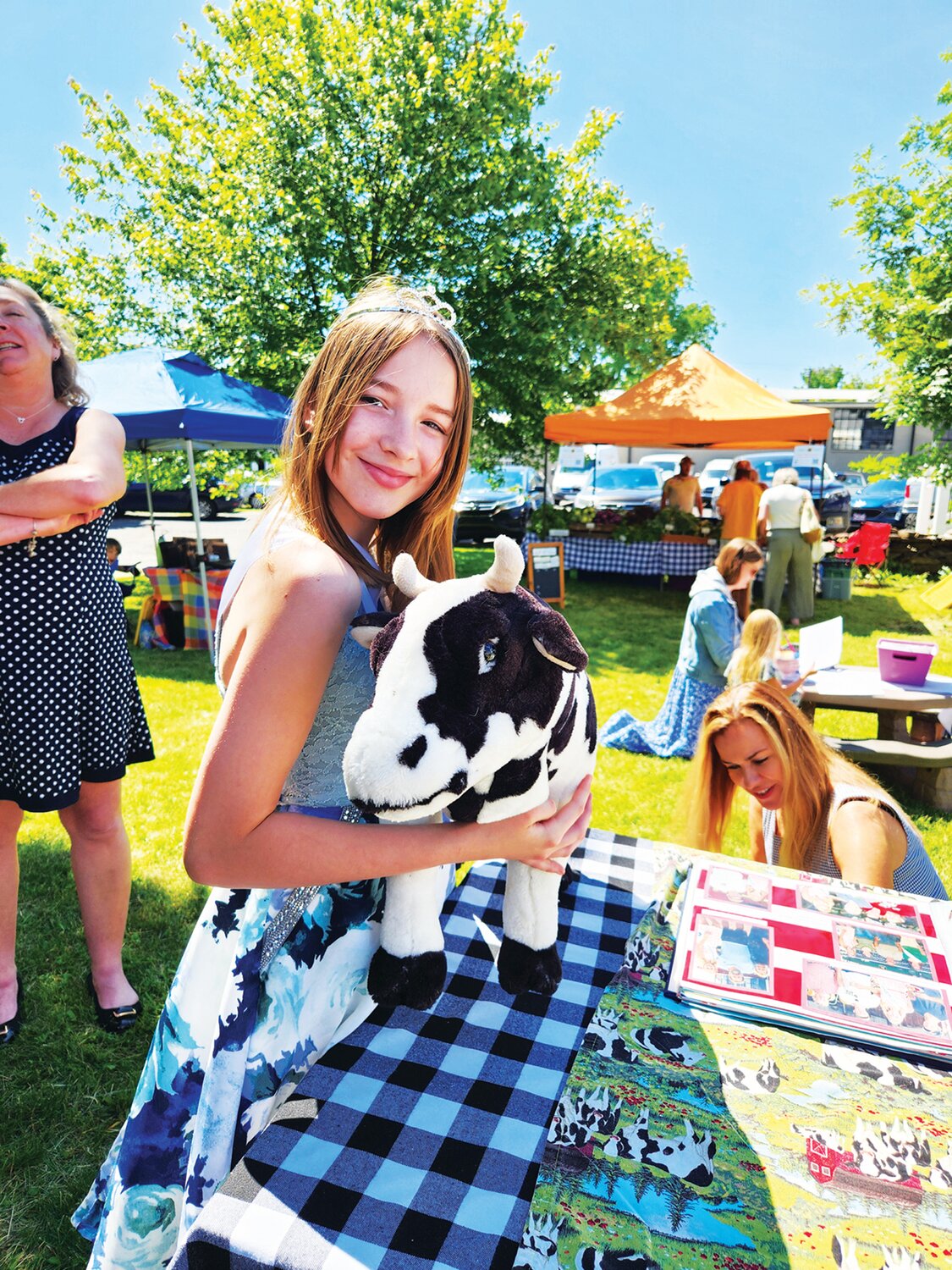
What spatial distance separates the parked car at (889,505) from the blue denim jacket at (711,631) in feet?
45.3

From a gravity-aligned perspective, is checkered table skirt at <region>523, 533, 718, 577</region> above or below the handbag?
below

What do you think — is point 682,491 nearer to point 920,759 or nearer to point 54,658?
point 920,759

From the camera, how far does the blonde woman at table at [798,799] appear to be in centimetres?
225

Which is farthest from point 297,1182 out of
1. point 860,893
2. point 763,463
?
point 763,463

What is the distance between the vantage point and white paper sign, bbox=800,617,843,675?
4.64 meters

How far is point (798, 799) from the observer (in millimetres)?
2453

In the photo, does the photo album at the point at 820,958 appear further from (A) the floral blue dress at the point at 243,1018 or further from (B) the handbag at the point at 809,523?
(B) the handbag at the point at 809,523

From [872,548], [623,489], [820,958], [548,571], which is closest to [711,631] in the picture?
[820,958]

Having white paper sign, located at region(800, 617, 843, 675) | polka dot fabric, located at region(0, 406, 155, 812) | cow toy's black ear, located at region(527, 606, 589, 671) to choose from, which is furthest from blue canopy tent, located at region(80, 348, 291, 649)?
cow toy's black ear, located at region(527, 606, 589, 671)

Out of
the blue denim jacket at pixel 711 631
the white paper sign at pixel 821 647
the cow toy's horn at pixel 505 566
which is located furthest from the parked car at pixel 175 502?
the cow toy's horn at pixel 505 566

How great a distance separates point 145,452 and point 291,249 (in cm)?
375

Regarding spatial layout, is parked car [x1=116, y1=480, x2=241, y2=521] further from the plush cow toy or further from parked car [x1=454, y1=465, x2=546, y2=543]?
the plush cow toy

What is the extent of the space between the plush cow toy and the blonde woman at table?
64.7 inches

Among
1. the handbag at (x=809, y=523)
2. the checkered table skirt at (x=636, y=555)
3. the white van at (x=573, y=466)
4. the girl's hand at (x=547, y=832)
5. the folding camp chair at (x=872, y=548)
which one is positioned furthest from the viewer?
the folding camp chair at (x=872, y=548)
